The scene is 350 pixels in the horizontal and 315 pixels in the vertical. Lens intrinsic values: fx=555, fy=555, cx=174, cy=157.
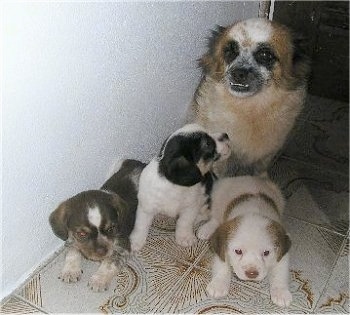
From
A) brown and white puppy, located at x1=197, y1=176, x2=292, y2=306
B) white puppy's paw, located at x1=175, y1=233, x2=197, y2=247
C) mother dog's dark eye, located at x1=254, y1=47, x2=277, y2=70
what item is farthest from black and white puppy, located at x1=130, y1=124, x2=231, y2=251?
mother dog's dark eye, located at x1=254, y1=47, x2=277, y2=70

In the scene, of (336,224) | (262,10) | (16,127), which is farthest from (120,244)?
(262,10)

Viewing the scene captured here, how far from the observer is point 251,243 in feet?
5.57

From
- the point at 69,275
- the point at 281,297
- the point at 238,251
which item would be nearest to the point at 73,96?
the point at 69,275

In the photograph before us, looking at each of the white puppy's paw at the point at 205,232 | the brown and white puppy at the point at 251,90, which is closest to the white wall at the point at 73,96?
the brown and white puppy at the point at 251,90

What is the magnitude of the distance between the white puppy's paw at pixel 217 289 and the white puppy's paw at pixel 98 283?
332mm

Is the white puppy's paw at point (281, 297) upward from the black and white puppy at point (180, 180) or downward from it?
downward

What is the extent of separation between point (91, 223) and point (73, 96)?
1.31ft

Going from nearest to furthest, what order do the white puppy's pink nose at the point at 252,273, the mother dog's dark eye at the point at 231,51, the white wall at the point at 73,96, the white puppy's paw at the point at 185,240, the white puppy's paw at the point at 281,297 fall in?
the white wall at the point at 73,96
the white puppy's pink nose at the point at 252,273
the white puppy's paw at the point at 281,297
the white puppy's paw at the point at 185,240
the mother dog's dark eye at the point at 231,51

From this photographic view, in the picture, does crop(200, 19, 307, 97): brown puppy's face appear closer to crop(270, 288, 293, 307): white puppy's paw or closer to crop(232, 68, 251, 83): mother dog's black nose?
crop(232, 68, 251, 83): mother dog's black nose

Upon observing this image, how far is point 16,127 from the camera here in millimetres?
1567

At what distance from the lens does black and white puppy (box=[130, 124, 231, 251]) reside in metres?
1.80

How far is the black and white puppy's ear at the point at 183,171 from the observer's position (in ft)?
5.83

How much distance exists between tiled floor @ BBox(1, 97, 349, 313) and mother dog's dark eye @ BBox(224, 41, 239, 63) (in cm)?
63

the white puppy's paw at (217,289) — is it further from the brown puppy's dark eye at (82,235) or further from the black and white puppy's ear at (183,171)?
the brown puppy's dark eye at (82,235)
